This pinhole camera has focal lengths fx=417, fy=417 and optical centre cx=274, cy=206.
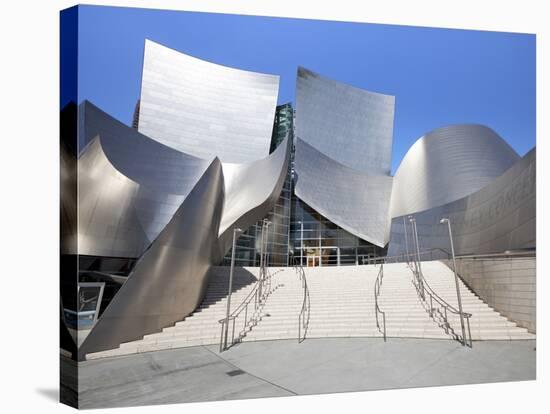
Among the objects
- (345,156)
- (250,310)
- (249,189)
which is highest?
(345,156)

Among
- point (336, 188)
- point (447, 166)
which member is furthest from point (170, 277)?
point (336, 188)

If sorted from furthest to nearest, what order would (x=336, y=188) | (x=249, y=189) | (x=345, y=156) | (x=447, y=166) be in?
(x=345, y=156) < (x=336, y=188) < (x=447, y=166) < (x=249, y=189)

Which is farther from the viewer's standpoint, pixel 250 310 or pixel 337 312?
pixel 337 312

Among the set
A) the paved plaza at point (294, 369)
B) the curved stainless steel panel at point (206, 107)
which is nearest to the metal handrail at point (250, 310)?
the paved plaza at point (294, 369)

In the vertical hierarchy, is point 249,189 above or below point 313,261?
above

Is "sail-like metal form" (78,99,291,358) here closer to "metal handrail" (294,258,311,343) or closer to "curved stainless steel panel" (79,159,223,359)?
"curved stainless steel panel" (79,159,223,359)

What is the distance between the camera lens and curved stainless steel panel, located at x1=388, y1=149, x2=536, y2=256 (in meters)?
7.77

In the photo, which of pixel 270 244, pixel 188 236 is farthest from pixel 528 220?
→ pixel 270 244

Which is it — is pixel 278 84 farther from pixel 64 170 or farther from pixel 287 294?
pixel 64 170

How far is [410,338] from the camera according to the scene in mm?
7777

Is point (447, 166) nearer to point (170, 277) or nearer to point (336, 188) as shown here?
point (336, 188)

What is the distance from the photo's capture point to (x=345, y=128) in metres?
22.0

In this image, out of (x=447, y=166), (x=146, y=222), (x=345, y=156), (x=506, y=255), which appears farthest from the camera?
(x=345, y=156)

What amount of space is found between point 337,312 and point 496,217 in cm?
390
